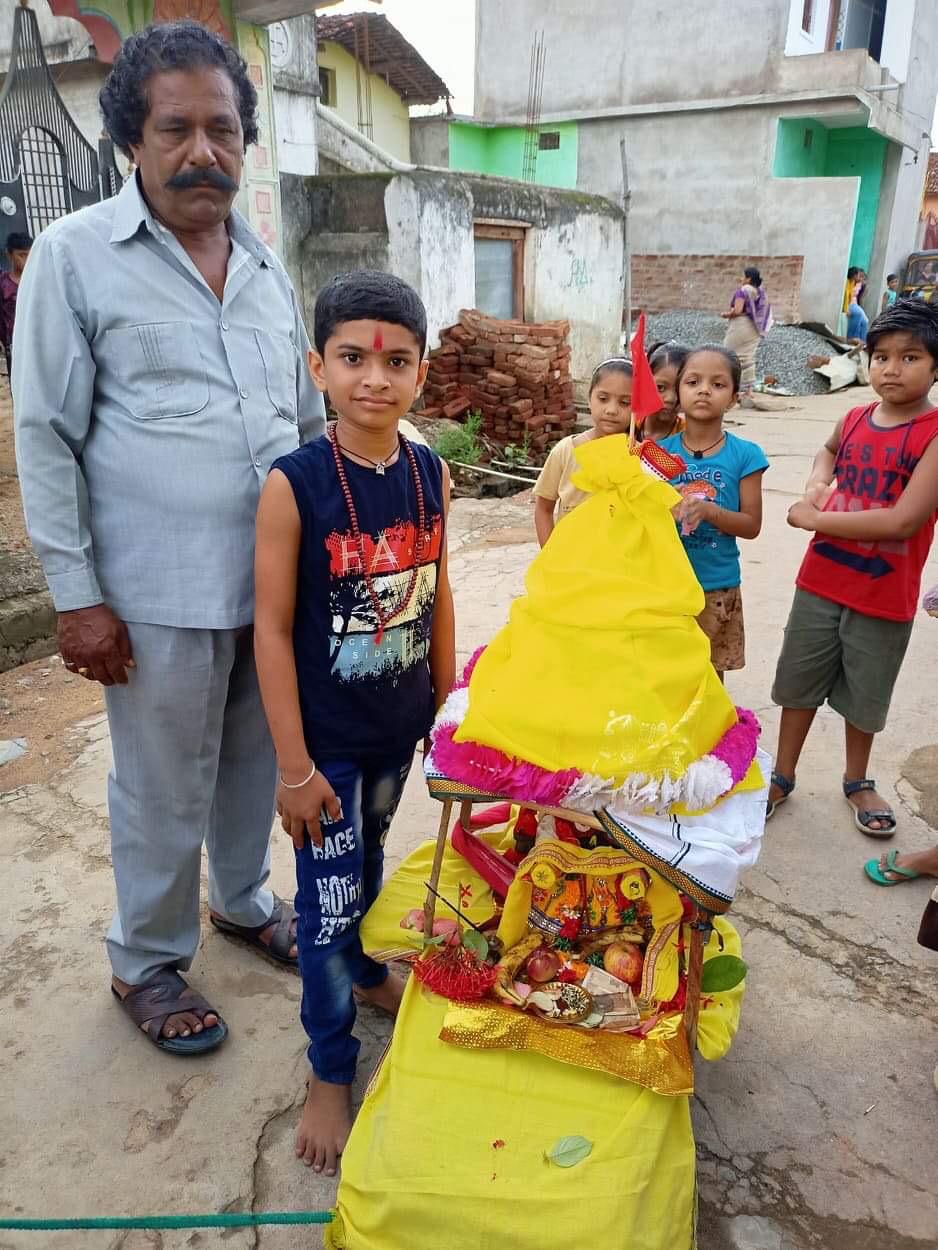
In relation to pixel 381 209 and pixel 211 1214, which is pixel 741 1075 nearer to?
pixel 211 1214

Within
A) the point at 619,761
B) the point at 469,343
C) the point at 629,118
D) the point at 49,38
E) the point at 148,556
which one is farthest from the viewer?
the point at 629,118

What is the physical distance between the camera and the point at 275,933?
90.5 inches

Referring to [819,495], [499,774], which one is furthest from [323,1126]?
[819,495]

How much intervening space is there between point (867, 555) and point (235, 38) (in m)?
6.08

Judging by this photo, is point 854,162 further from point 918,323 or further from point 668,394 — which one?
point 918,323

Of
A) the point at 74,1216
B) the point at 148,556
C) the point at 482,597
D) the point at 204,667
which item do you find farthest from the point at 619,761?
the point at 482,597

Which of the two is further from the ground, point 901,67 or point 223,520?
point 901,67

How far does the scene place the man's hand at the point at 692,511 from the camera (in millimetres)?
2492

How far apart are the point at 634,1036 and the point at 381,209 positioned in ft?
25.9

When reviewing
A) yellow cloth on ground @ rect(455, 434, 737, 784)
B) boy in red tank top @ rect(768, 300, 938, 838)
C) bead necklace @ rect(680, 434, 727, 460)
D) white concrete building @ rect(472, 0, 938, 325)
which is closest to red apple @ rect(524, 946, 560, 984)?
yellow cloth on ground @ rect(455, 434, 737, 784)

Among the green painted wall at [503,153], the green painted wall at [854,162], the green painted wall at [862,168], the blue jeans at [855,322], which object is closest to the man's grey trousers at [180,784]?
the blue jeans at [855,322]

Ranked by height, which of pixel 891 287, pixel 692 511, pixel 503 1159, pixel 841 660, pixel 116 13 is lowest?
pixel 503 1159

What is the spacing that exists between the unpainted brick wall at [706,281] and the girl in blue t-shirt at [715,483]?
47.5 feet

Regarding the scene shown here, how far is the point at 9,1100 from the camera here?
188 cm
